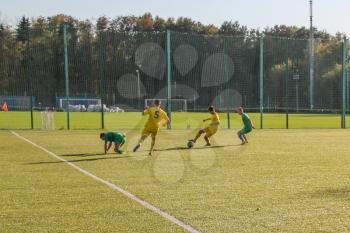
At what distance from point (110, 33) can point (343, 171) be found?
74.3ft

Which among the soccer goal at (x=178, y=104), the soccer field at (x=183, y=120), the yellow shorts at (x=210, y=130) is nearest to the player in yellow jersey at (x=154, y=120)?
the yellow shorts at (x=210, y=130)

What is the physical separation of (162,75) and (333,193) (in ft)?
84.9

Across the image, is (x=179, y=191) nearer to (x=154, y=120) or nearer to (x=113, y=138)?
(x=113, y=138)

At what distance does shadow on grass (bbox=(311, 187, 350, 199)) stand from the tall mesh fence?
2197 cm

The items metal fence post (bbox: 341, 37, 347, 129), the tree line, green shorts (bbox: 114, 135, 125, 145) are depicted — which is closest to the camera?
green shorts (bbox: 114, 135, 125, 145)

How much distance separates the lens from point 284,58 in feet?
118

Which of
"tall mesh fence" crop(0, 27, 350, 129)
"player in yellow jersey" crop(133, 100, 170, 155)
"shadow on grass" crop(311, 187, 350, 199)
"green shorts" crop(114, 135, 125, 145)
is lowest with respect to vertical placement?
"shadow on grass" crop(311, 187, 350, 199)

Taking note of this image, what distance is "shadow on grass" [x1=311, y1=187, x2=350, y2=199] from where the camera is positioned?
9555 mm

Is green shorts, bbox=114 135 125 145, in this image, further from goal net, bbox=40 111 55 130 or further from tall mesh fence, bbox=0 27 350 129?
goal net, bbox=40 111 55 130

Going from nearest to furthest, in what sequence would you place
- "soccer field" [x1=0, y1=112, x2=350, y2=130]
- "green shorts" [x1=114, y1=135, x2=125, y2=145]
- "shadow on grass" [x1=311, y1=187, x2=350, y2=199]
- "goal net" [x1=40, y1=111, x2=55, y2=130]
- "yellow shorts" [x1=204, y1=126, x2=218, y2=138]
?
1. "shadow on grass" [x1=311, y1=187, x2=350, y2=199]
2. "green shorts" [x1=114, y1=135, x2=125, y2=145]
3. "yellow shorts" [x1=204, y1=126, x2=218, y2=138]
4. "goal net" [x1=40, y1=111, x2=55, y2=130]
5. "soccer field" [x1=0, y1=112, x2=350, y2=130]

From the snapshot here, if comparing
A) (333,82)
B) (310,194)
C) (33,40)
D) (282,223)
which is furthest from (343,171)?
(333,82)

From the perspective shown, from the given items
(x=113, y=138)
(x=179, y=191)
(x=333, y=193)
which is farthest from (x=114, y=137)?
(x=333, y=193)

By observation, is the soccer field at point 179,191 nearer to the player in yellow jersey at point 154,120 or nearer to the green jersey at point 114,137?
the green jersey at point 114,137

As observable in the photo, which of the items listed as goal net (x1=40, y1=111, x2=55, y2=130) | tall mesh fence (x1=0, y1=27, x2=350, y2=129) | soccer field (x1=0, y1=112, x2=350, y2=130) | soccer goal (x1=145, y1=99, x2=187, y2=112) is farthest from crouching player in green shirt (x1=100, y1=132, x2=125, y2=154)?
soccer goal (x1=145, y1=99, x2=187, y2=112)
